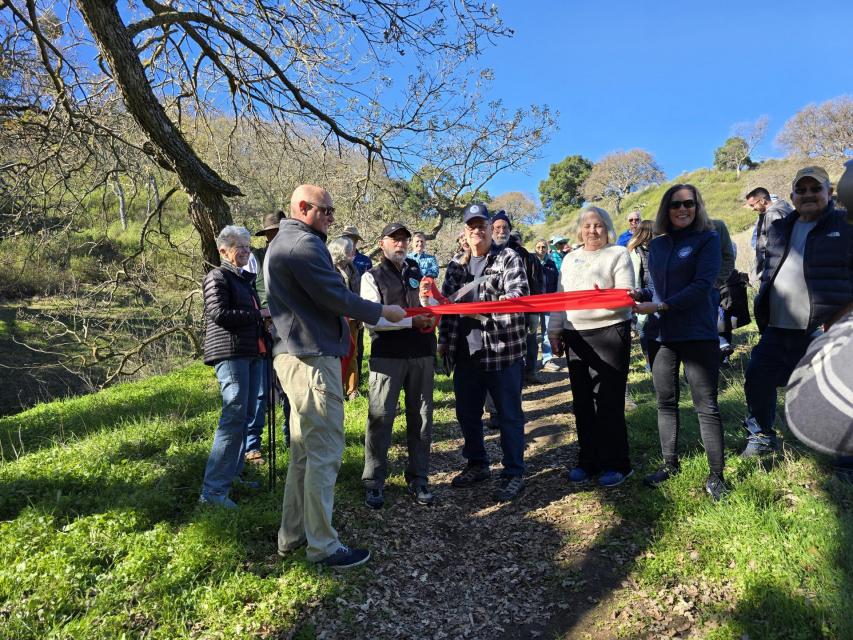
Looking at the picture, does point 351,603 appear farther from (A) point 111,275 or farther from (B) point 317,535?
(A) point 111,275

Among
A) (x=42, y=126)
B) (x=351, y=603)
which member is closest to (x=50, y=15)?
(x=42, y=126)

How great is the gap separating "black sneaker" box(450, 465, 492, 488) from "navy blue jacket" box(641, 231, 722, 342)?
1.99 meters

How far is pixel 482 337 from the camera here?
4441mm

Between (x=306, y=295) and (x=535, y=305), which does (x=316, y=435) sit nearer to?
(x=306, y=295)

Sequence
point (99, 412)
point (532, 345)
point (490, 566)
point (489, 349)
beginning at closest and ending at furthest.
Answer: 1. point (490, 566)
2. point (489, 349)
3. point (99, 412)
4. point (532, 345)

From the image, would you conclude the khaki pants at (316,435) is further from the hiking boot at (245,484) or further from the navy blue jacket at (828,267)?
the navy blue jacket at (828,267)

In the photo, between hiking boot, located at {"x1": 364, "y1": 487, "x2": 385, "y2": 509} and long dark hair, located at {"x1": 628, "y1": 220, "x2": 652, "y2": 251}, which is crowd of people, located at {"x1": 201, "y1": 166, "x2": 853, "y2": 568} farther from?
long dark hair, located at {"x1": 628, "y1": 220, "x2": 652, "y2": 251}

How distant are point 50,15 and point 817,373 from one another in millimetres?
8910

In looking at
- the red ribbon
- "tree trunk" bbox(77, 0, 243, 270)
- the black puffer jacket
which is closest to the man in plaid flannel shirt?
the red ribbon

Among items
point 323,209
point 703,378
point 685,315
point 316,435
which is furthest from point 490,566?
point 323,209

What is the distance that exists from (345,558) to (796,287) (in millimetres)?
3866

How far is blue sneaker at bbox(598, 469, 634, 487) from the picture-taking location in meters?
4.31

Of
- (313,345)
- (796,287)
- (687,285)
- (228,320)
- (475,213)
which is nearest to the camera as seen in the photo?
(313,345)

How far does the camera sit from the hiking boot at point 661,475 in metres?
4.09
